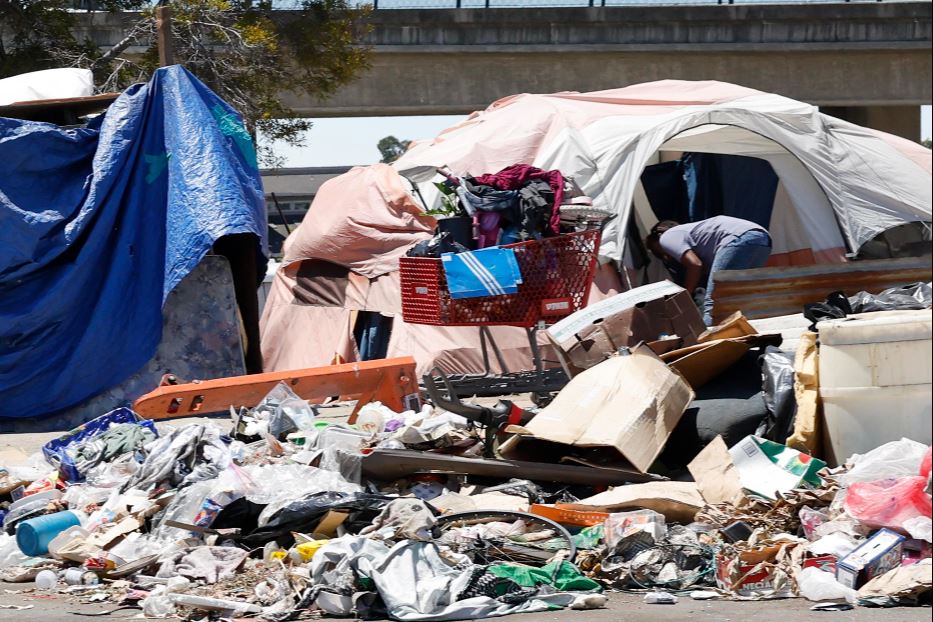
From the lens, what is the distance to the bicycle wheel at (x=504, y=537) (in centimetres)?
478

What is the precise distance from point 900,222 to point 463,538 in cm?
686

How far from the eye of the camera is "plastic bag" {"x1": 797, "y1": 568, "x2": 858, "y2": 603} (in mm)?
4297

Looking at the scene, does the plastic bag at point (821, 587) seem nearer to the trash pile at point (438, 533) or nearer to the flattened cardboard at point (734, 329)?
the trash pile at point (438, 533)

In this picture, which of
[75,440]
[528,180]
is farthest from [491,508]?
[528,180]

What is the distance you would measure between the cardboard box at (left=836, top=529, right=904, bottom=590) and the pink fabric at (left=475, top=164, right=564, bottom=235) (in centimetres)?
407

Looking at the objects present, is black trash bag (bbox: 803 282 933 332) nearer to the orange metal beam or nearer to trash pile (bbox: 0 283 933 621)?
trash pile (bbox: 0 283 933 621)

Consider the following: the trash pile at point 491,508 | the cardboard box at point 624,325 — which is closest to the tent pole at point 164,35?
the trash pile at point 491,508

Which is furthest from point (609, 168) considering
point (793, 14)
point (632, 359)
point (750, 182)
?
point (793, 14)

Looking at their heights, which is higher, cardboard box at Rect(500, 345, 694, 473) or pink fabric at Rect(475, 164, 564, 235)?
pink fabric at Rect(475, 164, 564, 235)

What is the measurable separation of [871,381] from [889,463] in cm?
49

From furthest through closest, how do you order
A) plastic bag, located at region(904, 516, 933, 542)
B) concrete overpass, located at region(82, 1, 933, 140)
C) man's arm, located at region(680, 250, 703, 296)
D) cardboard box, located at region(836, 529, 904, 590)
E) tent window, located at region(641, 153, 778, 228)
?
concrete overpass, located at region(82, 1, 933, 140) → tent window, located at region(641, 153, 778, 228) → man's arm, located at region(680, 250, 703, 296) → cardboard box, located at region(836, 529, 904, 590) → plastic bag, located at region(904, 516, 933, 542)

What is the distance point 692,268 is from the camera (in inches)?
377

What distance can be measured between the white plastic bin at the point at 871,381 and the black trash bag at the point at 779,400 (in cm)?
28

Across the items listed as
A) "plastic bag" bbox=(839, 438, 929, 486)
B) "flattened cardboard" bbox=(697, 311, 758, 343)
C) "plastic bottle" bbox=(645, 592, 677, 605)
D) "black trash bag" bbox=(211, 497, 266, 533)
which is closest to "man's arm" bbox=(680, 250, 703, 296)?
"flattened cardboard" bbox=(697, 311, 758, 343)
